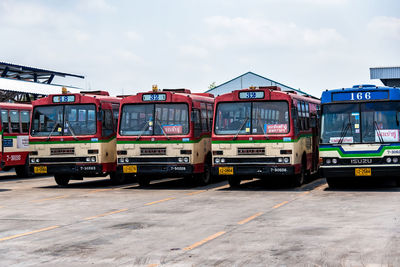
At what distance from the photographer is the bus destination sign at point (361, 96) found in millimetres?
18281

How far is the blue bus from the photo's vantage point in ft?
58.8

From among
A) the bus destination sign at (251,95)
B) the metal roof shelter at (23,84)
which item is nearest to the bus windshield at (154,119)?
the bus destination sign at (251,95)

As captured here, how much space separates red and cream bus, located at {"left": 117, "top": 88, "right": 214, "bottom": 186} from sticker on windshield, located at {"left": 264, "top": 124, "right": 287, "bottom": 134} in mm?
2285

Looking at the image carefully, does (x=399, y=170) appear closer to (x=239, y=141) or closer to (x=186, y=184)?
(x=239, y=141)

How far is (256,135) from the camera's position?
18891mm

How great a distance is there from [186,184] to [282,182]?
322 centimetres

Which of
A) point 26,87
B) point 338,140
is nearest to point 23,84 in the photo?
point 26,87

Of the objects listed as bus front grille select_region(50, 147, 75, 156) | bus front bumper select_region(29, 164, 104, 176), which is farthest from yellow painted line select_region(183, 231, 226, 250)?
bus front grille select_region(50, 147, 75, 156)

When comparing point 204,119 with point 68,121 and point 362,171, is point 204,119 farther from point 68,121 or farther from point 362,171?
point 362,171

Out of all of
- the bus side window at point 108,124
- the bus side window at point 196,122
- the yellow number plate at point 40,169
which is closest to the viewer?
the bus side window at point 196,122

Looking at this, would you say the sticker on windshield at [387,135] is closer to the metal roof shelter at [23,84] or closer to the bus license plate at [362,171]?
the bus license plate at [362,171]

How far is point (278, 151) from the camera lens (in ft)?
61.5

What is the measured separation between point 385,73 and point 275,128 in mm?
43780

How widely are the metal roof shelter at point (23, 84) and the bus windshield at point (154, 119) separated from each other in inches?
771
